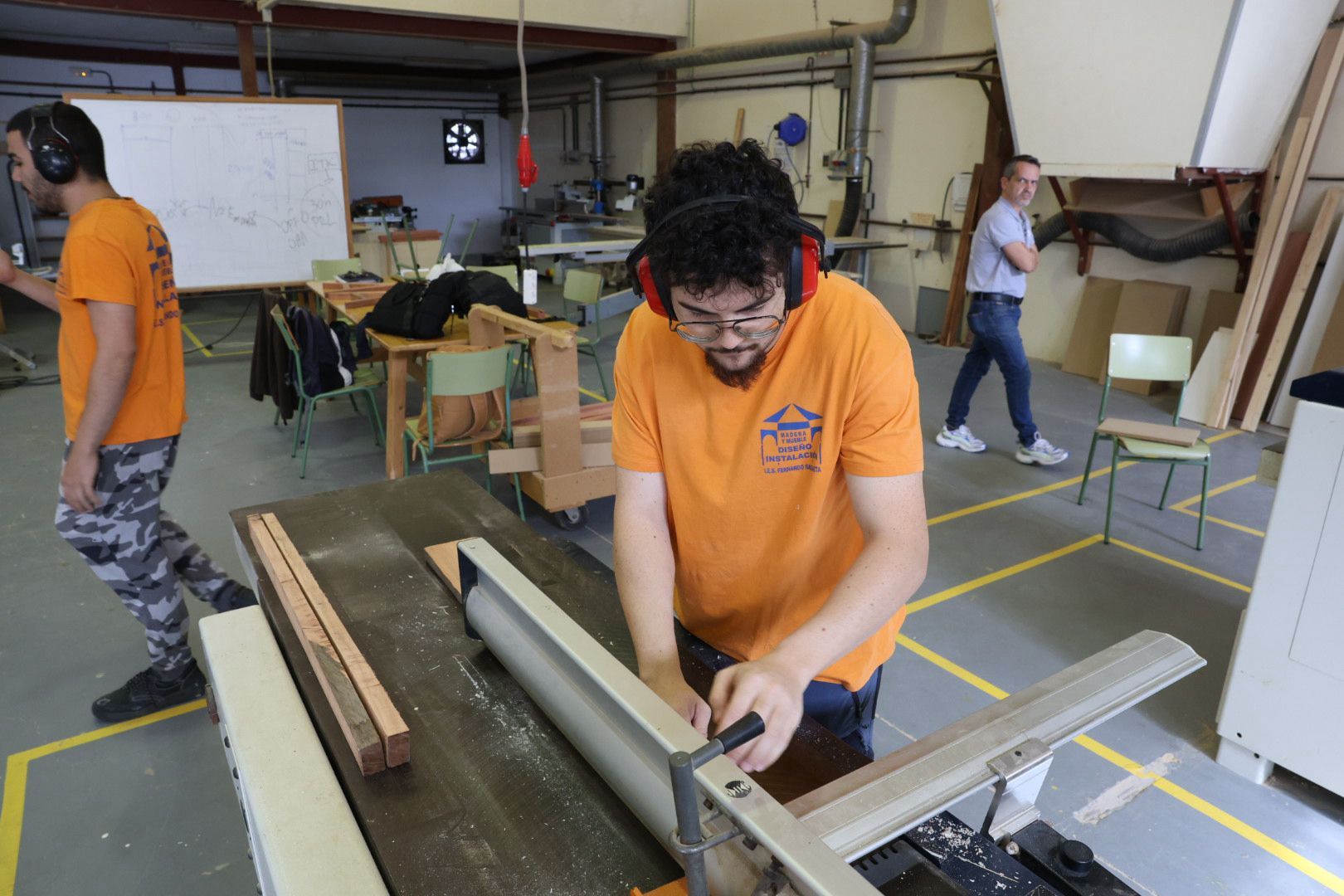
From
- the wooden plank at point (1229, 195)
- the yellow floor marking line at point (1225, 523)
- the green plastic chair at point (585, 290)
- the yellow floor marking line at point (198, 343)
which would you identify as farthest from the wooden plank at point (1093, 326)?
the yellow floor marking line at point (198, 343)

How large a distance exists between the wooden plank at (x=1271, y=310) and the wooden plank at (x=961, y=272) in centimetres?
205

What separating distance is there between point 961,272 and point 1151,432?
3.72 m

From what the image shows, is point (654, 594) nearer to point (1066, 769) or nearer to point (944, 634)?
point (1066, 769)

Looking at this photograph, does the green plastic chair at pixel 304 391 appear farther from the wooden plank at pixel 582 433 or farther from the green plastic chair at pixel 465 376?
the wooden plank at pixel 582 433

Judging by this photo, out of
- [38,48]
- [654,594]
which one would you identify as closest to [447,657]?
[654,594]

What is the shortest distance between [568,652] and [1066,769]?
189 centimetres

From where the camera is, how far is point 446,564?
154cm

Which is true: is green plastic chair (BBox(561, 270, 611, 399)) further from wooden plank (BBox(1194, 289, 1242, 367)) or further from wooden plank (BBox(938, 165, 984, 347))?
wooden plank (BBox(1194, 289, 1242, 367))

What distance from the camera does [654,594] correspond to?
122 centimetres

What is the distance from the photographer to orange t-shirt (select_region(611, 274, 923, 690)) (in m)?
1.10

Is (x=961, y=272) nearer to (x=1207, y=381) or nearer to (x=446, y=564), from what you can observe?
(x=1207, y=381)

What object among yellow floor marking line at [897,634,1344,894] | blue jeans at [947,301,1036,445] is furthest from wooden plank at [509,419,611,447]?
blue jeans at [947,301,1036,445]

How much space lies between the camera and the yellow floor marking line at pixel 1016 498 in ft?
12.7


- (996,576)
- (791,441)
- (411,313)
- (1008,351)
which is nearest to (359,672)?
(791,441)
